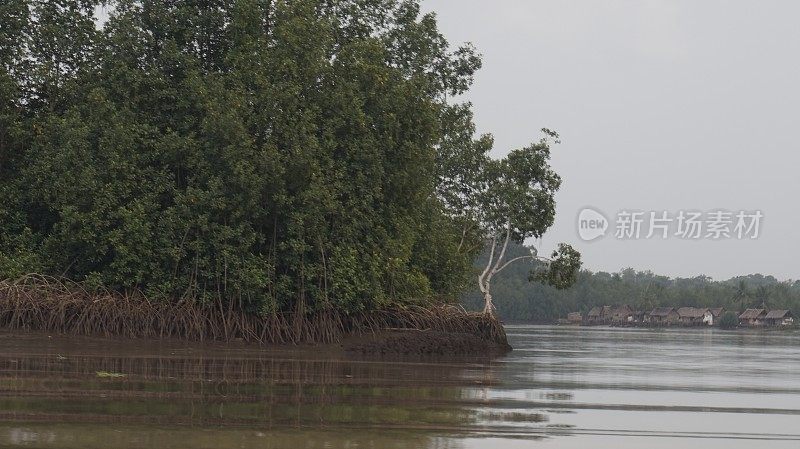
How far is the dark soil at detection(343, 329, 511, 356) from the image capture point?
24266 mm

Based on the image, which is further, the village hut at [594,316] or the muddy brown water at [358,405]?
the village hut at [594,316]

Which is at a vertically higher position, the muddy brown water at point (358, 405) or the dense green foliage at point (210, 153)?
the dense green foliage at point (210, 153)

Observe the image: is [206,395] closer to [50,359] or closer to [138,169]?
[50,359]

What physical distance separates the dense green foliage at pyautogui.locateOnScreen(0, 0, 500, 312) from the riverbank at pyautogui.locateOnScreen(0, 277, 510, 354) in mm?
365

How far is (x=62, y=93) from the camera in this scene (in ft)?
81.2

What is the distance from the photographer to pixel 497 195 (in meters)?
34.0

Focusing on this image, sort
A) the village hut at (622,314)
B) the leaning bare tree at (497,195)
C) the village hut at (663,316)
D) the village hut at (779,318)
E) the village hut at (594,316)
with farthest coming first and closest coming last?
the village hut at (594,316) < the village hut at (622,314) < the village hut at (663,316) < the village hut at (779,318) < the leaning bare tree at (497,195)

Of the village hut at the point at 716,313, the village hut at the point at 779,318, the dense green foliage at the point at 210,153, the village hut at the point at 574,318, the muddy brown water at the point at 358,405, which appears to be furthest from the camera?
the village hut at the point at 574,318

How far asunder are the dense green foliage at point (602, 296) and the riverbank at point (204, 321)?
306 feet

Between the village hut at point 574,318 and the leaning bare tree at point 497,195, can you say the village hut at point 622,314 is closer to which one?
the village hut at point 574,318

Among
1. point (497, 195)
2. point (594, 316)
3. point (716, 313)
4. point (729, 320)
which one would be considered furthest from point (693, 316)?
point (497, 195)

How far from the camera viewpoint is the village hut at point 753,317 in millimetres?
119062

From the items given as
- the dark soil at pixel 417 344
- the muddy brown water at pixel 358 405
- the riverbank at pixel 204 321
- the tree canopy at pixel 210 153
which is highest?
the tree canopy at pixel 210 153

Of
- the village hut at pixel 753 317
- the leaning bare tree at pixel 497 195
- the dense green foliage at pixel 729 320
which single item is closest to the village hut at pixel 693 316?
the dense green foliage at pixel 729 320
